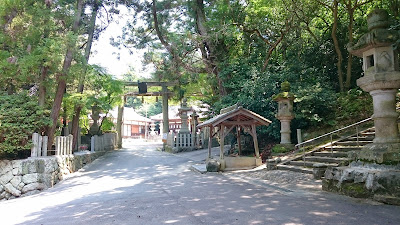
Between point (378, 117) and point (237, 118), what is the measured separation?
628 centimetres

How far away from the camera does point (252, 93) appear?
14.2m

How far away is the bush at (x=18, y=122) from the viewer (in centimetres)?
1016

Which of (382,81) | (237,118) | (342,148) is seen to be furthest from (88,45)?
(382,81)

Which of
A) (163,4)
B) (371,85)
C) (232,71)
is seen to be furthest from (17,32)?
(371,85)

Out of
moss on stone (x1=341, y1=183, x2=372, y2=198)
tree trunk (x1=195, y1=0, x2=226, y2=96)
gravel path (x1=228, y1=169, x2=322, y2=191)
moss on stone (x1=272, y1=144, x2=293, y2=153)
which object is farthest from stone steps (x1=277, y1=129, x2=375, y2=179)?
tree trunk (x1=195, y1=0, x2=226, y2=96)

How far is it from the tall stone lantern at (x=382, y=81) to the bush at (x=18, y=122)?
1111cm

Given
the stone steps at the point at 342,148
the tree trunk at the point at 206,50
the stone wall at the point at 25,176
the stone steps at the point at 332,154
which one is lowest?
the stone wall at the point at 25,176

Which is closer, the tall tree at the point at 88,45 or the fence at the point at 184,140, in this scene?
the tall tree at the point at 88,45

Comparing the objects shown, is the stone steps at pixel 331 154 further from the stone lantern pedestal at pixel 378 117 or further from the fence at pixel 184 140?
the fence at pixel 184 140

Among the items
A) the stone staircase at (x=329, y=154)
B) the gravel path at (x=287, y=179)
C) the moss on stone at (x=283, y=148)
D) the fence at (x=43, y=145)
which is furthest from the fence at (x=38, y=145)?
the moss on stone at (x=283, y=148)

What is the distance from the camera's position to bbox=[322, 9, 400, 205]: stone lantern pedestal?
563 cm

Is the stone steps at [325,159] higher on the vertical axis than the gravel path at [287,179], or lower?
higher

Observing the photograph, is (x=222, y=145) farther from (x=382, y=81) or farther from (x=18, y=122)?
(x=18, y=122)

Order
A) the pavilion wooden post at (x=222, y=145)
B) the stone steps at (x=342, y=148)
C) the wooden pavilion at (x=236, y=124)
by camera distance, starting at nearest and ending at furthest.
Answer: the stone steps at (x=342, y=148)
the wooden pavilion at (x=236, y=124)
the pavilion wooden post at (x=222, y=145)
